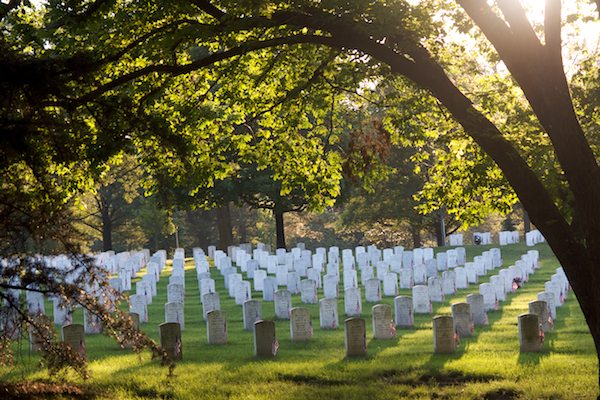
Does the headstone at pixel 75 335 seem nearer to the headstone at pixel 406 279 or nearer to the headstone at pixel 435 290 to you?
the headstone at pixel 435 290

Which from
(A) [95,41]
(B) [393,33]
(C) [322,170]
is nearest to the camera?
(B) [393,33]

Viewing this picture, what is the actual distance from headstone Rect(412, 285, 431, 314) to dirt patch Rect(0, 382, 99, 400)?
31.6ft

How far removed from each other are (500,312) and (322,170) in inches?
274

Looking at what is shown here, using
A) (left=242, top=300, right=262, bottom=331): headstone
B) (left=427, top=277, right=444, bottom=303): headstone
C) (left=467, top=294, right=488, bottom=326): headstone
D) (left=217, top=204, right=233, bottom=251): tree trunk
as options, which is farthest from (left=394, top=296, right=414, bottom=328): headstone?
(left=217, top=204, right=233, bottom=251): tree trunk

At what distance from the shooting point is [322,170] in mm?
14117

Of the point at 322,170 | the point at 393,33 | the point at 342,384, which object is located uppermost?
the point at 393,33

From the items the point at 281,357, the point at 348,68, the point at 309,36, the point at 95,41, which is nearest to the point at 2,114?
the point at 95,41

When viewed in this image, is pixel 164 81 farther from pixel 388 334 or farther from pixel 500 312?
pixel 500 312

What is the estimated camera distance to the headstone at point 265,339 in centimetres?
1373

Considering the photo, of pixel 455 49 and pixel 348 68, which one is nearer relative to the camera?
pixel 348 68

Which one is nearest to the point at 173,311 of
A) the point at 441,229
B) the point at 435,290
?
the point at 435,290

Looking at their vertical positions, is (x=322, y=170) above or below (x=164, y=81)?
below

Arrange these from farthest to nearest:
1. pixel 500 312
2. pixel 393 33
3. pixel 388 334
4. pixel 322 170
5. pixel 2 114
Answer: pixel 500 312 < pixel 388 334 < pixel 322 170 < pixel 393 33 < pixel 2 114

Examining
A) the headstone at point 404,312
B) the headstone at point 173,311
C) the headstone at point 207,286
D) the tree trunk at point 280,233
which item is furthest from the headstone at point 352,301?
the tree trunk at point 280,233
